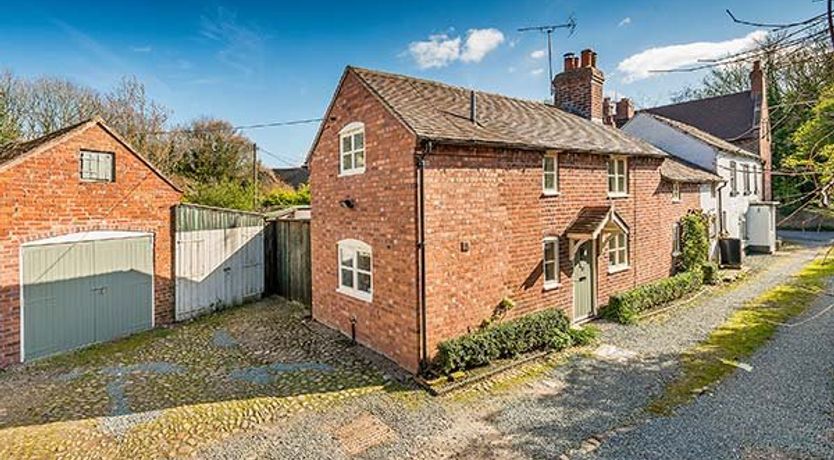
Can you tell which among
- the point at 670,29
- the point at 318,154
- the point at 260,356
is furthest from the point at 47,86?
the point at 670,29

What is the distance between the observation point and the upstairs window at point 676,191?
57.8 feet

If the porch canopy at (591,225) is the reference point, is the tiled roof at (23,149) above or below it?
above

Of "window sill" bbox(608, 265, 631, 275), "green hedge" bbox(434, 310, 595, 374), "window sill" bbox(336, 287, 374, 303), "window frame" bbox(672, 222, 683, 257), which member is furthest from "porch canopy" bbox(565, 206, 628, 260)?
"window sill" bbox(336, 287, 374, 303)

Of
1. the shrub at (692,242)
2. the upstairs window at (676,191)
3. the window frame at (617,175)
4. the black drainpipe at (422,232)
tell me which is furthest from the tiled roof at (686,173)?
the black drainpipe at (422,232)

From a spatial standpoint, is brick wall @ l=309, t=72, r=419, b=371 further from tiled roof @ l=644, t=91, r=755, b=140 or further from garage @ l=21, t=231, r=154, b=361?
tiled roof @ l=644, t=91, r=755, b=140

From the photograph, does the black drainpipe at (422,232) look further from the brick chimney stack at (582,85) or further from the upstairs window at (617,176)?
the brick chimney stack at (582,85)

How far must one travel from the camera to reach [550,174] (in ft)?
40.7

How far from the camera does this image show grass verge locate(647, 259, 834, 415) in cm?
906

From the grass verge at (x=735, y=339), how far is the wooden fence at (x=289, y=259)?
11.1m

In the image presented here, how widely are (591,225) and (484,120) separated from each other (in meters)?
4.28

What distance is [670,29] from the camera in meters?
4.65

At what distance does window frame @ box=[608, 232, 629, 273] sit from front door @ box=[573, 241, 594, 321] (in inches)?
44.9

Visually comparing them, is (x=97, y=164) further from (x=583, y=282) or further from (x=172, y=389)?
(x=583, y=282)

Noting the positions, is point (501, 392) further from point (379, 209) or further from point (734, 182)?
point (734, 182)
